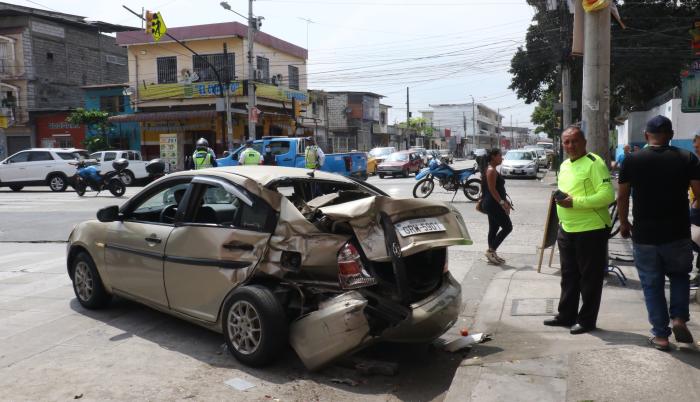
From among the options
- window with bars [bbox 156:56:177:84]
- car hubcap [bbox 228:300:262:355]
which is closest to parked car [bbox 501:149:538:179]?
window with bars [bbox 156:56:177:84]

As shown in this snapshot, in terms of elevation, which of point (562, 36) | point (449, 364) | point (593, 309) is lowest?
point (449, 364)

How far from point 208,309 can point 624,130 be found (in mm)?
34912

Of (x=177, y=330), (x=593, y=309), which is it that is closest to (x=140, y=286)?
(x=177, y=330)

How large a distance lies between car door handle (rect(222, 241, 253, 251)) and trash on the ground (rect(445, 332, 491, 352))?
1.85 metres

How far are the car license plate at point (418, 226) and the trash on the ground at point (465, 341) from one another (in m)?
0.99

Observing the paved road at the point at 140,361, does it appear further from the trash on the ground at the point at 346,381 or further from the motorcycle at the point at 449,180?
the motorcycle at the point at 449,180

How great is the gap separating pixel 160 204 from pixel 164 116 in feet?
99.7

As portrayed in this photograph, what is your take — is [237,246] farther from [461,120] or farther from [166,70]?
[461,120]

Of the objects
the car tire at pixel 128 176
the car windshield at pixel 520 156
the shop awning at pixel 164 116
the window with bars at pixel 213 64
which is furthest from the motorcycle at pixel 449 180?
the window with bars at pixel 213 64

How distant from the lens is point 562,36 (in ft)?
78.5

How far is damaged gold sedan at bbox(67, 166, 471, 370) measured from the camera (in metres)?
4.33

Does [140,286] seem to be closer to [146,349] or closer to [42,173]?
[146,349]

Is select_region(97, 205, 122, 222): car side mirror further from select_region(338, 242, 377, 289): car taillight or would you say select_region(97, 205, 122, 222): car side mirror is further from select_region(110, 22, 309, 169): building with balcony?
select_region(110, 22, 309, 169): building with balcony

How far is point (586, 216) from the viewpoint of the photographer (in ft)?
16.0
